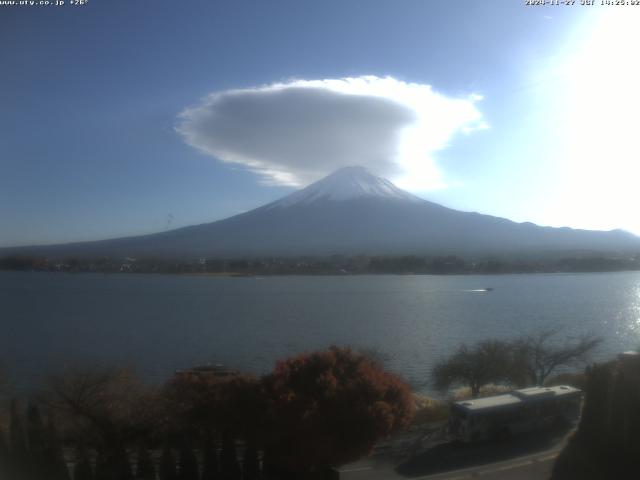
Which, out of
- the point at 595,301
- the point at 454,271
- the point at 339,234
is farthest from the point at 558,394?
the point at 339,234

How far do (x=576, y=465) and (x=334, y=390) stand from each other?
2.10 meters

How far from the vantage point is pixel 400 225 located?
3853cm

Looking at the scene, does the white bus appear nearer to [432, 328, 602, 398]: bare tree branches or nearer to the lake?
[432, 328, 602, 398]: bare tree branches

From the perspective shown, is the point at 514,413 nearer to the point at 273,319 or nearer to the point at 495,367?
the point at 495,367

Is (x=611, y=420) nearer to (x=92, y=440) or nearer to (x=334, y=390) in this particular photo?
(x=334, y=390)

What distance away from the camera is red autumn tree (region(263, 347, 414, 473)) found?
4035 millimetres

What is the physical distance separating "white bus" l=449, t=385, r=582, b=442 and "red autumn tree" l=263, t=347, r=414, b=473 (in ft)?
3.44

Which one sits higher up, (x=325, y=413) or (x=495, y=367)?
(x=325, y=413)

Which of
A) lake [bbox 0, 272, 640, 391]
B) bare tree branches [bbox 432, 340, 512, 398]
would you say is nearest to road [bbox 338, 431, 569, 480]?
bare tree branches [bbox 432, 340, 512, 398]

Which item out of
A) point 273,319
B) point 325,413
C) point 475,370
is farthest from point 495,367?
point 273,319

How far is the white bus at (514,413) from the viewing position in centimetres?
523

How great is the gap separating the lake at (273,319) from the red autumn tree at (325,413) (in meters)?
3.38

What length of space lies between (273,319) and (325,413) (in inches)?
408

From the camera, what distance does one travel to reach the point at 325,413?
13.7 feet
